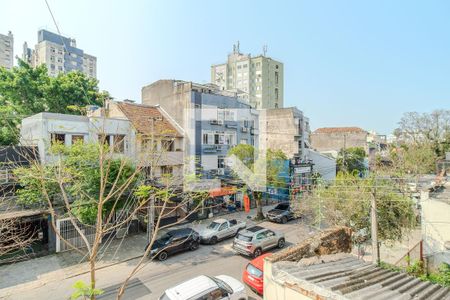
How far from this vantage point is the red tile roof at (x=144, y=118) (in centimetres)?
2173

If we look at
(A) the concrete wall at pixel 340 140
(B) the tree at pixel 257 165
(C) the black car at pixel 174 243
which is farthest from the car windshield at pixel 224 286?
(A) the concrete wall at pixel 340 140

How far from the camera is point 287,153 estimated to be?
111 feet

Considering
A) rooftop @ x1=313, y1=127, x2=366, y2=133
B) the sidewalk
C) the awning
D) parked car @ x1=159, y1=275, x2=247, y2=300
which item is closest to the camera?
parked car @ x1=159, y1=275, x2=247, y2=300

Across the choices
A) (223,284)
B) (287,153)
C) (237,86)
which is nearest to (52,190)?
(223,284)

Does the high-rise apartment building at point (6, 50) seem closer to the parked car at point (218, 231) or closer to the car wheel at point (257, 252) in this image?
the parked car at point (218, 231)

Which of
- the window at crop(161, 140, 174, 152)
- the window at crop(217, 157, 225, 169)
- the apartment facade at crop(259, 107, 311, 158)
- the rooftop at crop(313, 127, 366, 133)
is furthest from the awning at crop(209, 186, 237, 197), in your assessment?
the rooftop at crop(313, 127, 366, 133)

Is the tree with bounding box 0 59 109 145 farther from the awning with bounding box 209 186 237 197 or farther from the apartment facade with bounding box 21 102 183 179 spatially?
the awning with bounding box 209 186 237 197

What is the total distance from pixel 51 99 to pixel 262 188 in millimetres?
20385

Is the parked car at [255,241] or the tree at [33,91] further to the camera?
the tree at [33,91]

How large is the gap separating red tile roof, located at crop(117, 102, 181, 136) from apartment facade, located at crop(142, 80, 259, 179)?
1022 mm

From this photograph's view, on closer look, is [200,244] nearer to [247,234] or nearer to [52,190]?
[247,234]

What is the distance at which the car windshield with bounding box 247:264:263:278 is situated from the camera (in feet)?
36.6

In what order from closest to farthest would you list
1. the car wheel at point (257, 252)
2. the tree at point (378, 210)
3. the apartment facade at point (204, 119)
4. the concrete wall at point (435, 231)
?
the tree at point (378, 210) → the concrete wall at point (435, 231) → the car wheel at point (257, 252) → the apartment facade at point (204, 119)

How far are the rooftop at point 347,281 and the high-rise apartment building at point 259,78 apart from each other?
186 ft
